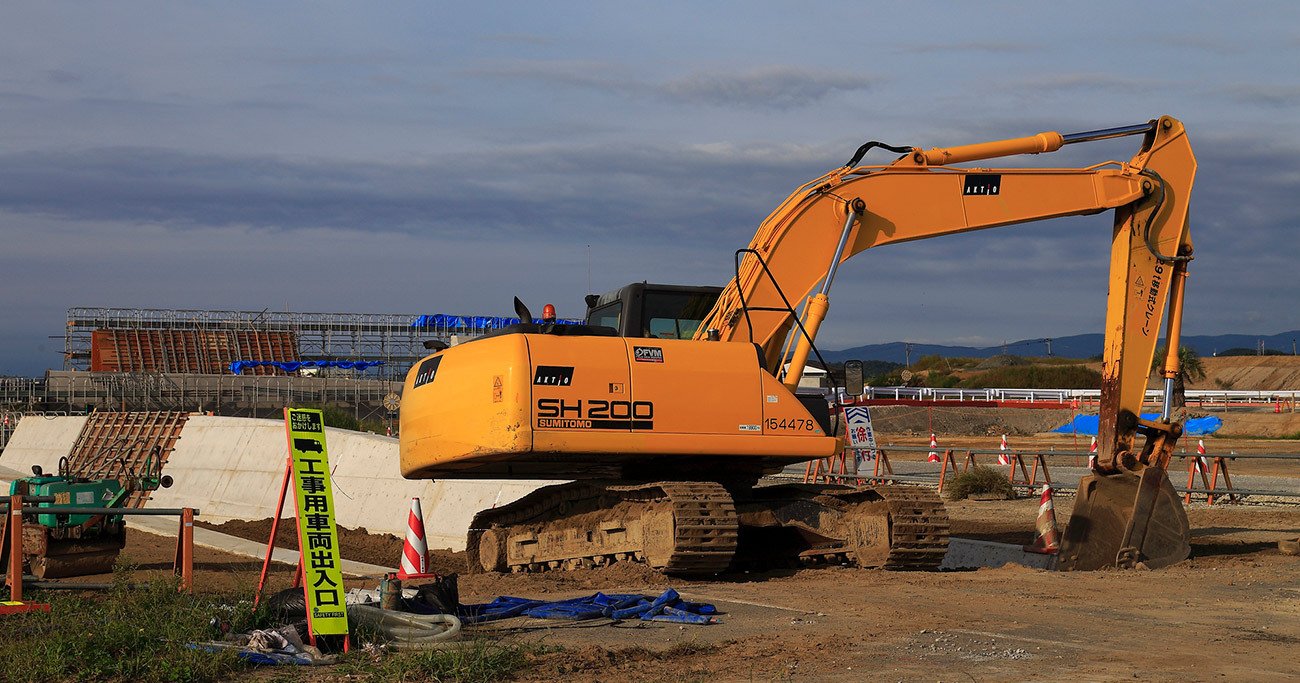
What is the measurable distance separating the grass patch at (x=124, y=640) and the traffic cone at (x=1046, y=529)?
10.5 metres

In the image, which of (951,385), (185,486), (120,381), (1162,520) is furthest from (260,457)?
(951,385)

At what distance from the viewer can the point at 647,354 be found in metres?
12.4

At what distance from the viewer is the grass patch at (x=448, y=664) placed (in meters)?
7.52

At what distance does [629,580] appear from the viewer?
41.3 ft

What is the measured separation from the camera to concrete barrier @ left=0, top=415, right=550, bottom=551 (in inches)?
819

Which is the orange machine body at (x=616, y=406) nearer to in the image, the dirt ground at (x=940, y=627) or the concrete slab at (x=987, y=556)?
the dirt ground at (x=940, y=627)

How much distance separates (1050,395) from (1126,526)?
2000 inches

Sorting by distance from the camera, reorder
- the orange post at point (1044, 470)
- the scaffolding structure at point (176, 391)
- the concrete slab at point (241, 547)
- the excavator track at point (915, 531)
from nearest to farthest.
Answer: the excavator track at point (915, 531) → the concrete slab at point (241, 547) → the orange post at point (1044, 470) → the scaffolding structure at point (176, 391)

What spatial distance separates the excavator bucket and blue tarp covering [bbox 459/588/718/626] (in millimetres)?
5423

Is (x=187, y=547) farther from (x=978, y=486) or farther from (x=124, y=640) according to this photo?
(x=978, y=486)

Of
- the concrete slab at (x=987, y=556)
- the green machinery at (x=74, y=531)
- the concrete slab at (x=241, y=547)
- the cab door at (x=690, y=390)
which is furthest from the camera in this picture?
the concrete slab at (x=241, y=547)

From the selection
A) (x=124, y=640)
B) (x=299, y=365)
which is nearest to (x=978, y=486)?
(x=124, y=640)

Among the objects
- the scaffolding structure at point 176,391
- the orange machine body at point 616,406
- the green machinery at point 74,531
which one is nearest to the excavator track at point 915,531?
the orange machine body at point 616,406

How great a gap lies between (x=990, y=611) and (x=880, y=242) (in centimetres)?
471
